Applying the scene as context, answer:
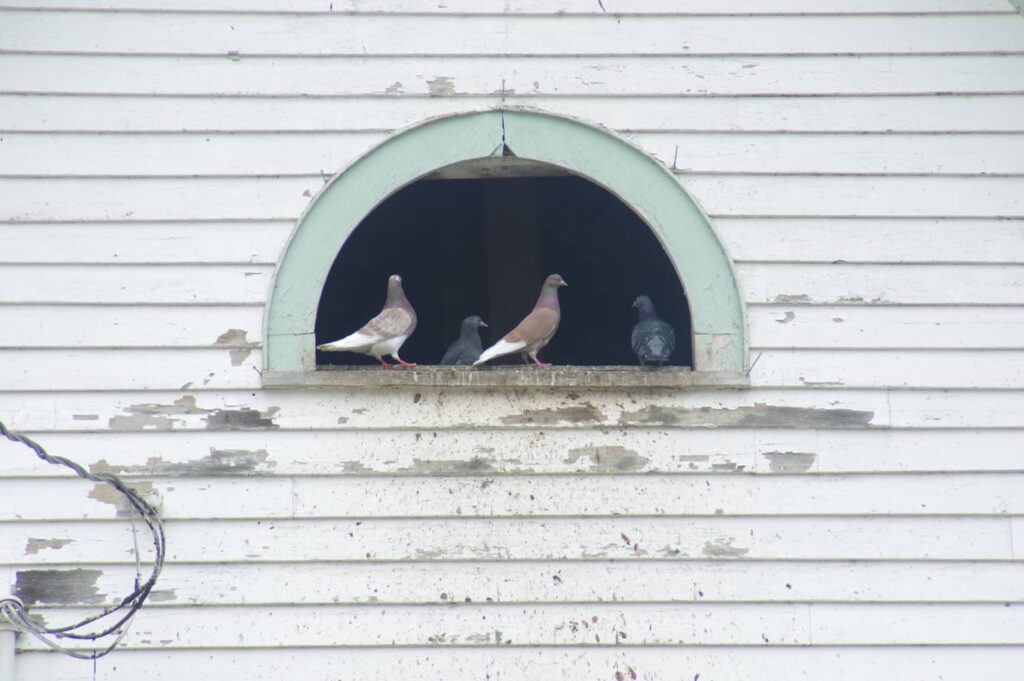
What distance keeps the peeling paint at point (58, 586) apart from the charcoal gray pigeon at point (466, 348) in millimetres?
1535

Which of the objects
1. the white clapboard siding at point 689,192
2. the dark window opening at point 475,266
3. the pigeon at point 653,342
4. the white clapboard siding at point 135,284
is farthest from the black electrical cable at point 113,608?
the dark window opening at point 475,266

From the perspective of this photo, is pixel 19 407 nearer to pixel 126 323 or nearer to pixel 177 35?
pixel 126 323

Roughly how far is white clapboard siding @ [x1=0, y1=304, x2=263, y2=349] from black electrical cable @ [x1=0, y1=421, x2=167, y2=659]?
38 cm

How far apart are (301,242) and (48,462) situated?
1157 millimetres

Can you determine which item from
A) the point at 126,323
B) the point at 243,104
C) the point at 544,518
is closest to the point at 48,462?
the point at 126,323

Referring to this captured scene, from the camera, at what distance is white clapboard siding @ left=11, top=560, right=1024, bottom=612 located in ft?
13.5

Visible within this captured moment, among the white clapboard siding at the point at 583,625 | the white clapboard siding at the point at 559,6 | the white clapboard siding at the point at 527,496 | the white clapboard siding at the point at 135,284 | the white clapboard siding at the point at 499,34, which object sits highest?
the white clapboard siding at the point at 559,6

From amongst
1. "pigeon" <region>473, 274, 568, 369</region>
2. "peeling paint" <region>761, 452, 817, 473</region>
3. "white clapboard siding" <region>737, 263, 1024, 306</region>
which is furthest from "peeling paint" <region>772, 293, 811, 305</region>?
"pigeon" <region>473, 274, 568, 369</region>

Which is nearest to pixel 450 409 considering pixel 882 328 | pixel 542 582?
pixel 542 582

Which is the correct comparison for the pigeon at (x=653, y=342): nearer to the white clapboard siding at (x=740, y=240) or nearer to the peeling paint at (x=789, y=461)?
the white clapboard siding at (x=740, y=240)

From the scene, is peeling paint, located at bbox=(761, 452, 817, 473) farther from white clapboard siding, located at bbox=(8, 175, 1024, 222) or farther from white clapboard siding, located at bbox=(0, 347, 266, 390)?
white clapboard siding, located at bbox=(0, 347, 266, 390)

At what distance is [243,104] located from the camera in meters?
4.34

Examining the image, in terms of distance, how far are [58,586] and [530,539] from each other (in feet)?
5.36

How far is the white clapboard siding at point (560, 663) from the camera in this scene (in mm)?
4105
